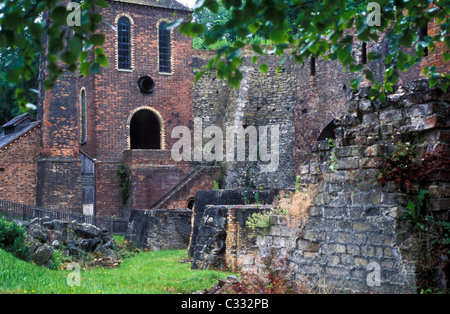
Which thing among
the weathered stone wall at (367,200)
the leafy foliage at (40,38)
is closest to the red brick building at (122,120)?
the weathered stone wall at (367,200)

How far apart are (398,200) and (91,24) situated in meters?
4.32

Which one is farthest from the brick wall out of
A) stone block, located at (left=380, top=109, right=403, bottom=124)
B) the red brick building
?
stone block, located at (left=380, top=109, right=403, bottom=124)

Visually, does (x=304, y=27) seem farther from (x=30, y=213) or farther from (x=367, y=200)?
(x=30, y=213)

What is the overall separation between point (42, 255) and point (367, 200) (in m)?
8.57

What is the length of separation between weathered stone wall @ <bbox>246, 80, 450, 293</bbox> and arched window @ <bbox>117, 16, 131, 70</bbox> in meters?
20.2

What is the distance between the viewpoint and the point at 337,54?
581cm

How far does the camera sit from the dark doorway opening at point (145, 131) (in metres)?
28.9

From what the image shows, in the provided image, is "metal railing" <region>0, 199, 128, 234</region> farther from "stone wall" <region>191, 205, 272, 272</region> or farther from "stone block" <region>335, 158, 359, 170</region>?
"stone block" <region>335, 158, 359, 170</region>

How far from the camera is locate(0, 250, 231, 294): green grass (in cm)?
878

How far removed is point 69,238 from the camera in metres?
14.6

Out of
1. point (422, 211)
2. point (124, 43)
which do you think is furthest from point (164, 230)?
point (124, 43)

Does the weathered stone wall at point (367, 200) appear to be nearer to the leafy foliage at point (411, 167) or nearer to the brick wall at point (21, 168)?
the leafy foliage at point (411, 167)
